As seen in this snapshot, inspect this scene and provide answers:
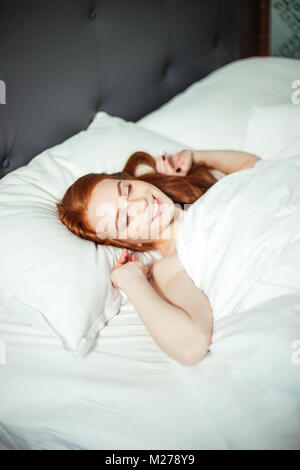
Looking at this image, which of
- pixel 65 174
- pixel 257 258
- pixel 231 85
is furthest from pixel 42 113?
pixel 257 258

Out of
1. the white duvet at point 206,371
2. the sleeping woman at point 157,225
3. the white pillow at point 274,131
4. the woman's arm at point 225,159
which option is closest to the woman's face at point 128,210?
the sleeping woman at point 157,225

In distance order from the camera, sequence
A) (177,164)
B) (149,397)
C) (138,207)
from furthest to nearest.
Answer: (177,164) < (138,207) < (149,397)

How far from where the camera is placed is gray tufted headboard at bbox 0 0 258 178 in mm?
1135

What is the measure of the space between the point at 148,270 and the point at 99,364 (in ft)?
1.07

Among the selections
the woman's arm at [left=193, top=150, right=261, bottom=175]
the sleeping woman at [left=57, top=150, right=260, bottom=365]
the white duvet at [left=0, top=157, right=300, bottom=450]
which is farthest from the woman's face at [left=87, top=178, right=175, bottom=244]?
the woman's arm at [left=193, top=150, right=261, bottom=175]

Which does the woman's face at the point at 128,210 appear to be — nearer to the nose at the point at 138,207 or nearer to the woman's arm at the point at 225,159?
the nose at the point at 138,207

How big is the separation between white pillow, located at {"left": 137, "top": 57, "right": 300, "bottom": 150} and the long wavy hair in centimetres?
15

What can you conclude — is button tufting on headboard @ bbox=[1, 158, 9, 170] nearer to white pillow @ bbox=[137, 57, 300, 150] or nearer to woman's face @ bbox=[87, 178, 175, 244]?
woman's face @ bbox=[87, 178, 175, 244]

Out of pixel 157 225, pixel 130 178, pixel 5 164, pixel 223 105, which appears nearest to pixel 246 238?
pixel 157 225

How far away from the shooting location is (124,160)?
1.20m

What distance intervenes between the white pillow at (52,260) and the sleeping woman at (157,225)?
6cm

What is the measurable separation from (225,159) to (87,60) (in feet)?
2.02

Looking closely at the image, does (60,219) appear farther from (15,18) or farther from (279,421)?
(279,421)

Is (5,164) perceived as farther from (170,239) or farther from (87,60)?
(170,239)
